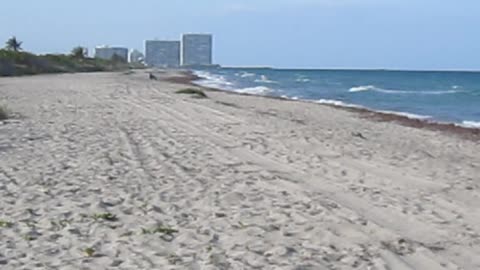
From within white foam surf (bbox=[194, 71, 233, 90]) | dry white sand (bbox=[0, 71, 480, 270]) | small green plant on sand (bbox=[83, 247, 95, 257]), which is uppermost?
small green plant on sand (bbox=[83, 247, 95, 257])

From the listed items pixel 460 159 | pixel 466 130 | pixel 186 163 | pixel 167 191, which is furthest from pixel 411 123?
pixel 167 191

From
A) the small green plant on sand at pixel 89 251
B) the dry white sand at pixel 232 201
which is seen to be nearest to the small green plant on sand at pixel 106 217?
the dry white sand at pixel 232 201

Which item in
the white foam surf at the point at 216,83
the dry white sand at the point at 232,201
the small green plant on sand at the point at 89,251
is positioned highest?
the small green plant on sand at the point at 89,251

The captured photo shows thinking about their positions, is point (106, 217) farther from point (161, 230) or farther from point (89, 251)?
point (89, 251)

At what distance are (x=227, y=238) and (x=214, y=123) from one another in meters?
11.3

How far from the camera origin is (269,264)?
5621 mm

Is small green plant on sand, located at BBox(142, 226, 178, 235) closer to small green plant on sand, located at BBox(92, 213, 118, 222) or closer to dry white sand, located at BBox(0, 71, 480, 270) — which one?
dry white sand, located at BBox(0, 71, 480, 270)

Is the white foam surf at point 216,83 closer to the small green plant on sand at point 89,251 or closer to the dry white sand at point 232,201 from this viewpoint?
the dry white sand at point 232,201

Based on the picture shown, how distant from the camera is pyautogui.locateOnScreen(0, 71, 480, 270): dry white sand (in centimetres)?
588

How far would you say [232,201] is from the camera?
8.06 metres

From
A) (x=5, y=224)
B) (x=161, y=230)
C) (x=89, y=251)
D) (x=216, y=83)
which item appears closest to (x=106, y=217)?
(x=161, y=230)

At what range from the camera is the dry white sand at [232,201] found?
232 inches

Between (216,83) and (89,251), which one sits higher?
(89,251)

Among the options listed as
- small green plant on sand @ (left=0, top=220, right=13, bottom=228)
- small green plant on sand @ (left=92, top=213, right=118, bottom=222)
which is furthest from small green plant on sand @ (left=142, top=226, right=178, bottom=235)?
small green plant on sand @ (left=0, top=220, right=13, bottom=228)
